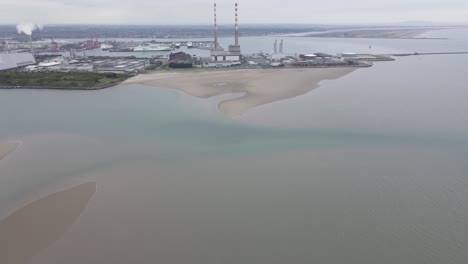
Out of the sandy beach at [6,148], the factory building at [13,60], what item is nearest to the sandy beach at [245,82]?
the sandy beach at [6,148]

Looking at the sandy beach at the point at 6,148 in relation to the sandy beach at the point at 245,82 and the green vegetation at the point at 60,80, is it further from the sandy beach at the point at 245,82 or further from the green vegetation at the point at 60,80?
the green vegetation at the point at 60,80

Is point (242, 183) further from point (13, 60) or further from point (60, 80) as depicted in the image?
point (13, 60)

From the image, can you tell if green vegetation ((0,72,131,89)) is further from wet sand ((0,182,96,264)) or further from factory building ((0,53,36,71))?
wet sand ((0,182,96,264))

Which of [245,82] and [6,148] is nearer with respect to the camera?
[6,148]

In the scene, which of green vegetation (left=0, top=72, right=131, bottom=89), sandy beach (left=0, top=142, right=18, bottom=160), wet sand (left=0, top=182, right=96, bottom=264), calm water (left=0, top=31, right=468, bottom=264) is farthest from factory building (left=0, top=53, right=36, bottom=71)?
wet sand (left=0, top=182, right=96, bottom=264)

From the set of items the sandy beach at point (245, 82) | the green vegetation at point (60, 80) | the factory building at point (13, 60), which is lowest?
the sandy beach at point (245, 82)

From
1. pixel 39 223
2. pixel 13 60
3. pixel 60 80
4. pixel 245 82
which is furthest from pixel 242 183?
pixel 13 60
